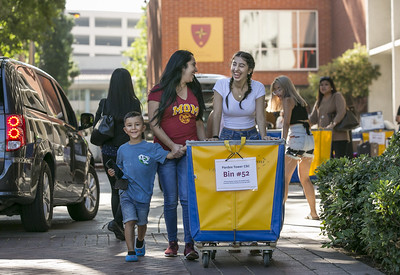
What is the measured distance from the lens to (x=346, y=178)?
7.38 metres

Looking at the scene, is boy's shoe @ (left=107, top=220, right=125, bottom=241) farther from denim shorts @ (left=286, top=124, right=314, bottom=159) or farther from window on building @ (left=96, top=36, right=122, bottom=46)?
window on building @ (left=96, top=36, right=122, bottom=46)

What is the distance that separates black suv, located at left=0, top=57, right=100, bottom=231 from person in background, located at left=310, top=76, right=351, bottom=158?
368 cm

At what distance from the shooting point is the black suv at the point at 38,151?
8.64 metres

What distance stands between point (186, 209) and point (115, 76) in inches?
78.1

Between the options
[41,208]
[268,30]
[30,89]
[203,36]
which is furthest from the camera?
[268,30]

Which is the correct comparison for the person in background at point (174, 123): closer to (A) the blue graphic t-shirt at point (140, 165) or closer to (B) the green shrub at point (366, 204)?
(A) the blue graphic t-shirt at point (140, 165)

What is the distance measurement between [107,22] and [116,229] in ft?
464

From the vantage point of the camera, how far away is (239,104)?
7.49 m

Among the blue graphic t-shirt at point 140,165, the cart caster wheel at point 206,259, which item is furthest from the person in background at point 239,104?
the cart caster wheel at point 206,259

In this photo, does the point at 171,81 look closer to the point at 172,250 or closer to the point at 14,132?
the point at 172,250

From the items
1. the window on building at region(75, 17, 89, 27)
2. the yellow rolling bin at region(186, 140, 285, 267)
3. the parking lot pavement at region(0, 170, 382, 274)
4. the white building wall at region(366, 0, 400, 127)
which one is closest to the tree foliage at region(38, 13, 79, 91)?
the white building wall at region(366, 0, 400, 127)

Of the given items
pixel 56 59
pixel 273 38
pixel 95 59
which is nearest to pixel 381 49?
pixel 273 38

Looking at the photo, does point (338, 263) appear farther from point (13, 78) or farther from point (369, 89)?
point (369, 89)

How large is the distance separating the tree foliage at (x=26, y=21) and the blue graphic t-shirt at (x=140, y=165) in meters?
16.5
